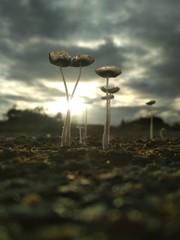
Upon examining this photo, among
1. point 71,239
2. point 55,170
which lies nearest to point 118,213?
point 71,239

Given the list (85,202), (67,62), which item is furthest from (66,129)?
(85,202)

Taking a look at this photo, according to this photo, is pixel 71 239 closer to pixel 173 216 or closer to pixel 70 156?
pixel 173 216

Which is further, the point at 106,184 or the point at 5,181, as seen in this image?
the point at 5,181

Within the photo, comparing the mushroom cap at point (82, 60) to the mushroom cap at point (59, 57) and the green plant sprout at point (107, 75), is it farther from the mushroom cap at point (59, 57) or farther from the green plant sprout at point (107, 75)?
the green plant sprout at point (107, 75)

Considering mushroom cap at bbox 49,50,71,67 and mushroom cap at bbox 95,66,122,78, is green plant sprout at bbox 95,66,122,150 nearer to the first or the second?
mushroom cap at bbox 95,66,122,78

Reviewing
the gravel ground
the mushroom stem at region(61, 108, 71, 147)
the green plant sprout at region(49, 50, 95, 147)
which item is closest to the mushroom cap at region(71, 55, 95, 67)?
the green plant sprout at region(49, 50, 95, 147)
